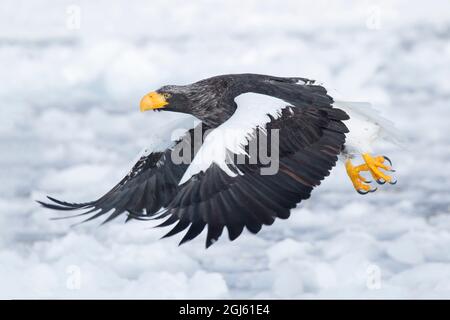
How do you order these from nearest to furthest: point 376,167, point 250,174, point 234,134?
point 250,174
point 234,134
point 376,167

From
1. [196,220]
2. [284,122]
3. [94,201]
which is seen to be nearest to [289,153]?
[284,122]

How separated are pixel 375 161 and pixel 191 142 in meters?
1.81

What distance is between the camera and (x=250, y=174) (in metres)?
6.96

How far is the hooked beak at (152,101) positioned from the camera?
8.31 meters

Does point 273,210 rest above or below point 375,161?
below

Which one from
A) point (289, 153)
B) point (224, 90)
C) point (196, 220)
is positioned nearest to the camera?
point (196, 220)

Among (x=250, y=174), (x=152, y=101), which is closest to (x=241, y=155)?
(x=250, y=174)

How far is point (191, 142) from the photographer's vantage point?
8523mm

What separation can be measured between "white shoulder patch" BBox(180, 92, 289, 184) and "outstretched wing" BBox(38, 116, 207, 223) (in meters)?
1.21

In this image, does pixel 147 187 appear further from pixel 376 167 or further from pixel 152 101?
pixel 376 167

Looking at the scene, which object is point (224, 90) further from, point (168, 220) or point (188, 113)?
point (168, 220)

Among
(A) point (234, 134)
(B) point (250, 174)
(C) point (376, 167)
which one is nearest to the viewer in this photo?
(B) point (250, 174)

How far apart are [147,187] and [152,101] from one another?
2.77 feet

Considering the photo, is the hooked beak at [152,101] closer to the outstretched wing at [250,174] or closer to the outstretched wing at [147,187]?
the outstretched wing at [147,187]
